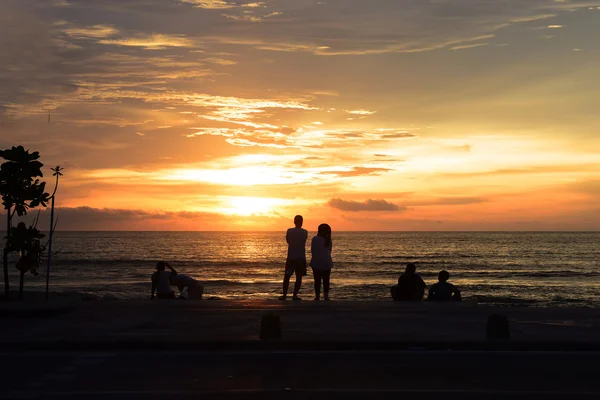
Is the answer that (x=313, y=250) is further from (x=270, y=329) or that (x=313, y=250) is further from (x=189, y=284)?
(x=270, y=329)

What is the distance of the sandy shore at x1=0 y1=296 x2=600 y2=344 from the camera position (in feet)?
40.4

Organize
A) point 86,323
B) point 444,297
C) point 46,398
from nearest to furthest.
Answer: point 46,398 → point 86,323 → point 444,297

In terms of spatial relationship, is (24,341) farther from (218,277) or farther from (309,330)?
(218,277)

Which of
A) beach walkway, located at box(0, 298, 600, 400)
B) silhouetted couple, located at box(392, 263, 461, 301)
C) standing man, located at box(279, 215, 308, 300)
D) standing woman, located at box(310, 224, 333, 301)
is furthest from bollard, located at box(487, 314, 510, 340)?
standing man, located at box(279, 215, 308, 300)

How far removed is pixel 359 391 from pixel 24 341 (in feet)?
20.3

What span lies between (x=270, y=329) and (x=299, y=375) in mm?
2444

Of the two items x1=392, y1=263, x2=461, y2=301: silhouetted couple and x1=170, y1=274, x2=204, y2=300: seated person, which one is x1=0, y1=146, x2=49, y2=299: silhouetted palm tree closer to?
x1=170, y1=274, x2=204, y2=300: seated person

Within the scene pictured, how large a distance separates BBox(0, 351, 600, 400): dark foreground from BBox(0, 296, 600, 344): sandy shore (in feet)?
2.72

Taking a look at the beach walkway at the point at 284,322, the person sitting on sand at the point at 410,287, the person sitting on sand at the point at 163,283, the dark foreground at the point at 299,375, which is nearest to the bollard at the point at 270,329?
the beach walkway at the point at 284,322

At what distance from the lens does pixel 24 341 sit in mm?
11977

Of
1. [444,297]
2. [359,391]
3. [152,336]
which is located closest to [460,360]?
[359,391]

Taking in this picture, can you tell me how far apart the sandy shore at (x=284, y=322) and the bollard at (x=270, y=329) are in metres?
0.18

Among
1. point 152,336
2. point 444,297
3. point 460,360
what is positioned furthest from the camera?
point 444,297

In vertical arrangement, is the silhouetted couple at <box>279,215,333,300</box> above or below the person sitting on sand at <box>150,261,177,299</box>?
above
